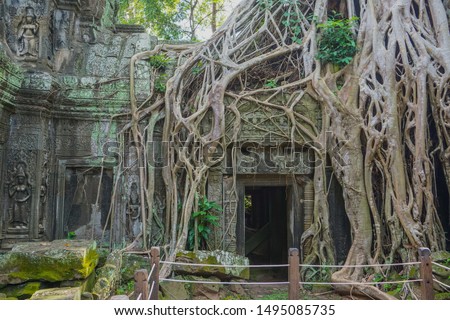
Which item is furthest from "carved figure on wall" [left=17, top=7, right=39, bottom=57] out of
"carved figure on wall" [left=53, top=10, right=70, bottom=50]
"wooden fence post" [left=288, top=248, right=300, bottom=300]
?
"wooden fence post" [left=288, top=248, right=300, bottom=300]

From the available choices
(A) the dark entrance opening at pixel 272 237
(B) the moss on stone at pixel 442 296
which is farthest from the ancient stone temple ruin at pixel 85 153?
(A) the dark entrance opening at pixel 272 237

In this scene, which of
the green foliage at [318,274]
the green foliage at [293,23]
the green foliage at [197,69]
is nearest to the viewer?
the green foliage at [318,274]

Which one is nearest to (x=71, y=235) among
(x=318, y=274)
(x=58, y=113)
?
(x=58, y=113)

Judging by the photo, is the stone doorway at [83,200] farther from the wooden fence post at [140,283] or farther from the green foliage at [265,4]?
the green foliage at [265,4]

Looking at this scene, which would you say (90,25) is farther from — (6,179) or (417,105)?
(417,105)

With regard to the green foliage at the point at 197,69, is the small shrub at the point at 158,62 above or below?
above

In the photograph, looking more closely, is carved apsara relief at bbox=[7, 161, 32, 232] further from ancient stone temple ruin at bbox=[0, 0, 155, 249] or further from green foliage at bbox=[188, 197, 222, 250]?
green foliage at bbox=[188, 197, 222, 250]

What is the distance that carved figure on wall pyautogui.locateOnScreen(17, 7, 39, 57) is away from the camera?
4785 mm

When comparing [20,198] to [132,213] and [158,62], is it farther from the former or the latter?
[158,62]

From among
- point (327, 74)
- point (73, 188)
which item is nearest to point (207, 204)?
point (73, 188)

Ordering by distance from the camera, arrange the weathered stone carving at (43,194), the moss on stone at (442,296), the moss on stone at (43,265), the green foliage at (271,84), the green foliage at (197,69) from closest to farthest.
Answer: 1. the moss on stone at (43,265)
2. the moss on stone at (442,296)
3. the weathered stone carving at (43,194)
4. the green foliage at (271,84)
5. the green foliage at (197,69)

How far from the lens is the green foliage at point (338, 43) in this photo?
518 cm

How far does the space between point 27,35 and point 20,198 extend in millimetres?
2068

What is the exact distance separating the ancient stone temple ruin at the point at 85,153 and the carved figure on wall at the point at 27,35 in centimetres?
1
